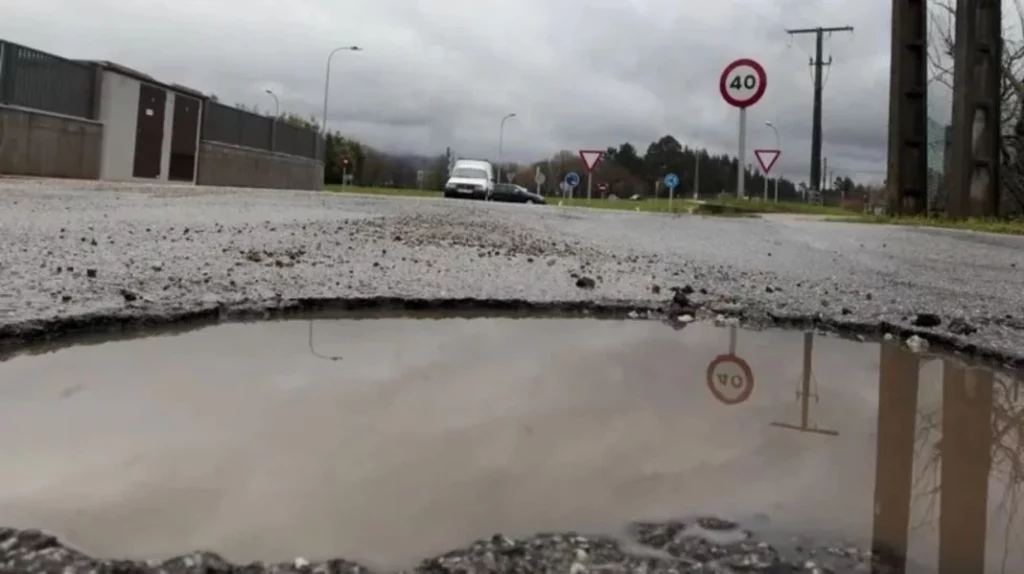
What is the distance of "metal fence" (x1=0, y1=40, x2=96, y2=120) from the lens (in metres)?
20.5

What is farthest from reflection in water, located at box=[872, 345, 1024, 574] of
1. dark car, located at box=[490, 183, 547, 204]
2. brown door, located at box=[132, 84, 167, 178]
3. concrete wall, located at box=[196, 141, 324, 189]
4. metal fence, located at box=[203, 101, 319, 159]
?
dark car, located at box=[490, 183, 547, 204]

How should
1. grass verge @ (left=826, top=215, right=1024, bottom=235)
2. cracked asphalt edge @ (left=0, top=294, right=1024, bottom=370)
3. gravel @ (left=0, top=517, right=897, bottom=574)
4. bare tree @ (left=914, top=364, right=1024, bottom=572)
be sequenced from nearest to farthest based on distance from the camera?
gravel @ (left=0, top=517, right=897, bottom=574) → bare tree @ (left=914, top=364, right=1024, bottom=572) → cracked asphalt edge @ (left=0, top=294, right=1024, bottom=370) → grass verge @ (left=826, top=215, right=1024, bottom=235)

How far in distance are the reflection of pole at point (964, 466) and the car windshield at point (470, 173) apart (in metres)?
31.2

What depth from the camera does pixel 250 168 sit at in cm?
3544

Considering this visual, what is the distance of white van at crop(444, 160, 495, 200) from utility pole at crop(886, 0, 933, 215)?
17.6m

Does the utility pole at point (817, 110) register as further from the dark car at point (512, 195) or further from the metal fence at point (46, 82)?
the metal fence at point (46, 82)

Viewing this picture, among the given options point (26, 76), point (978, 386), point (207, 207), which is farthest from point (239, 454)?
point (26, 76)

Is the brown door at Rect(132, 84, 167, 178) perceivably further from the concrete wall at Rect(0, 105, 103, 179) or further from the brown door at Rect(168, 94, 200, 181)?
the concrete wall at Rect(0, 105, 103, 179)

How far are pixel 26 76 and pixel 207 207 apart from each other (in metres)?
16.4

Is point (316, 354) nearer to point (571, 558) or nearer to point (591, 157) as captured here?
point (571, 558)

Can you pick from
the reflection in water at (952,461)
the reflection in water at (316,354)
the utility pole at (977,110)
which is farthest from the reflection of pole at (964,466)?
the utility pole at (977,110)

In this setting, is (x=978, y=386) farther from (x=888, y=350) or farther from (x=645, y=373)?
(x=645, y=373)

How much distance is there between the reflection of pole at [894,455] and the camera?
1589 millimetres

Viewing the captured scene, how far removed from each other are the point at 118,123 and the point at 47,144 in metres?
3.78
